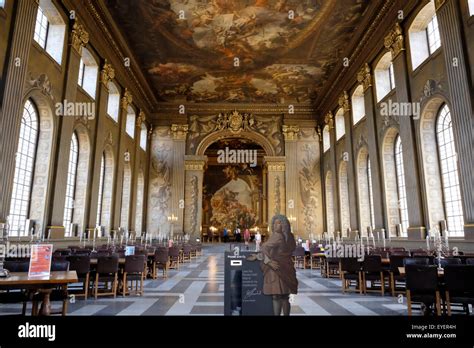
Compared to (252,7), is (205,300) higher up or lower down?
lower down

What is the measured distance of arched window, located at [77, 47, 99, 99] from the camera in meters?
13.6

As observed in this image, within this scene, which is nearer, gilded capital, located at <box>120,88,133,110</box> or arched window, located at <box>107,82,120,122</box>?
arched window, located at <box>107,82,120,122</box>

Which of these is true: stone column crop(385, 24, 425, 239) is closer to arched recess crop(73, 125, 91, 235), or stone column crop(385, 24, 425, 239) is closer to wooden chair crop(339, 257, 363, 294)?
wooden chair crop(339, 257, 363, 294)

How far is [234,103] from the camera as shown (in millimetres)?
22594

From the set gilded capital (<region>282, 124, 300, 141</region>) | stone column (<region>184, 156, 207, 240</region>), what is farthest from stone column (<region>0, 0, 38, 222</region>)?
gilded capital (<region>282, 124, 300, 141</region>)

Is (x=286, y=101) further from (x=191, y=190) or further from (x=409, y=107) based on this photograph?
(x=409, y=107)

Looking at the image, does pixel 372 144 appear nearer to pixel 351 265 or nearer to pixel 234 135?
pixel 351 265

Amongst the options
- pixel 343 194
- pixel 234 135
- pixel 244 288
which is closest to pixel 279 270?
pixel 244 288

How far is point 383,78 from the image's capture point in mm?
14164

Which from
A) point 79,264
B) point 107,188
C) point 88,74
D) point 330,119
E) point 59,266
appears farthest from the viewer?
point 330,119

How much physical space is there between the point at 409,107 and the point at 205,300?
32.4 ft

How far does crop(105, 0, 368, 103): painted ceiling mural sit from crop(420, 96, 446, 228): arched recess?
5822 millimetres

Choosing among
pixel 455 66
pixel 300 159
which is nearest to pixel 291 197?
pixel 300 159

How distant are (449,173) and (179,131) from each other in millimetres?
16437
